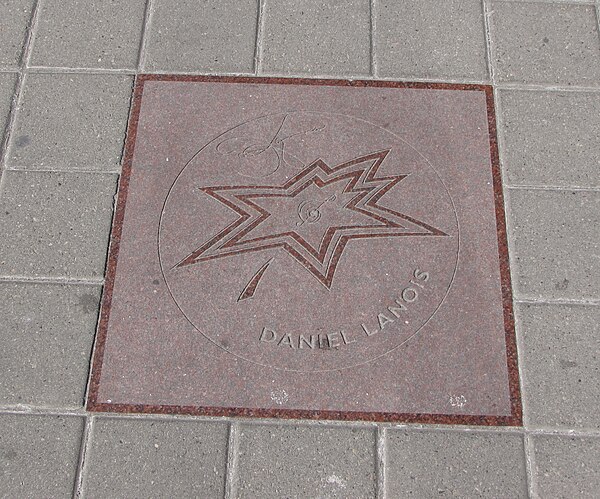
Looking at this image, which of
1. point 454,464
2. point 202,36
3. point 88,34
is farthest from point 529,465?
point 88,34

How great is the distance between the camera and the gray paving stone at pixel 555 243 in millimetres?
2811

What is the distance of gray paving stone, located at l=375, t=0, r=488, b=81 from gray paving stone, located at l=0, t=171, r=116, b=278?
1.43 metres

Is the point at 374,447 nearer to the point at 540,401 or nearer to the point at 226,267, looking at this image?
the point at 540,401

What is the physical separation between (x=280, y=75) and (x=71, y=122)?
0.98 m

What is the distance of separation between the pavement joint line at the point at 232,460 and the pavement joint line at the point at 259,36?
163cm

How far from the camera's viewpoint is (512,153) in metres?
3.05

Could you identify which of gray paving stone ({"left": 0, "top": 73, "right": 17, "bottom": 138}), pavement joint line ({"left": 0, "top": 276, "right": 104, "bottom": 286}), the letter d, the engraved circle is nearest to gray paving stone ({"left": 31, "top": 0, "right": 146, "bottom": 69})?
gray paving stone ({"left": 0, "top": 73, "right": 17, "bottom": 138})

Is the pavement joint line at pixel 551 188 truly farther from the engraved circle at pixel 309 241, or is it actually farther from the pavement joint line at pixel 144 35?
the pavement joint line at pixel 144 35

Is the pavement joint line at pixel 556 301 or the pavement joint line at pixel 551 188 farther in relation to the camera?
the pavement joint line at pixel 551 188

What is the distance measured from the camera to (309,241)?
285 cm

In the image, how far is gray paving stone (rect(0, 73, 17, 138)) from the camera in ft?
10.3

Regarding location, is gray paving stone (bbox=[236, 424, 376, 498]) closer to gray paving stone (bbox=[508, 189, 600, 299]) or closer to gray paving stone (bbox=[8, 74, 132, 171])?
gray paving stone (bbox=[508, 189, 600, 299])

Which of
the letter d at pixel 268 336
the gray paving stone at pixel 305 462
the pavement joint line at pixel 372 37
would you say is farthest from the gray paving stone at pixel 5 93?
the gray paving stone at pixel 305 462
